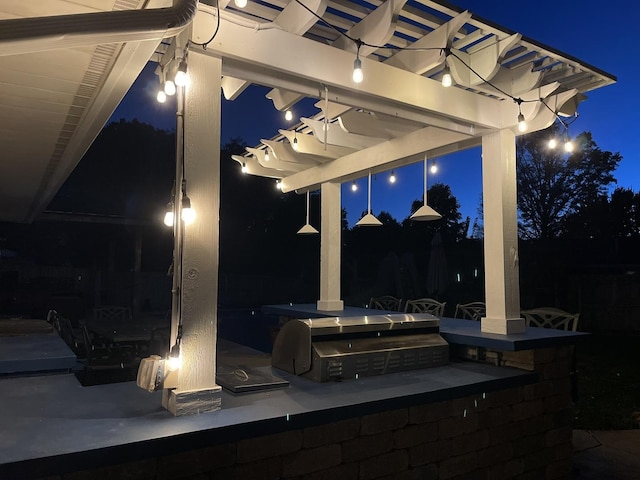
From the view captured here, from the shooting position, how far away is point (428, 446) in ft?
8.76

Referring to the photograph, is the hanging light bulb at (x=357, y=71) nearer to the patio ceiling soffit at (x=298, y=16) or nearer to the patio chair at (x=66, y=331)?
the patio ceiling soffit at (x=298, y=16)

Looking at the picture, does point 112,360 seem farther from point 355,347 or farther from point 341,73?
point 341,73

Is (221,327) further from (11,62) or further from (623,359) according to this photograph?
(11,62)

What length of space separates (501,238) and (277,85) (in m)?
2.26

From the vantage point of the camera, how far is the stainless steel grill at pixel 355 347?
2.91 meters

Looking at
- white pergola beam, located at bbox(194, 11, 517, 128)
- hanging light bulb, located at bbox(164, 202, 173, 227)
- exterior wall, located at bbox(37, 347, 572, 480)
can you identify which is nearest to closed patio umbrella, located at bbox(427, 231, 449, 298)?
exterior wall, located at bbox(37, 347, 572, 480)

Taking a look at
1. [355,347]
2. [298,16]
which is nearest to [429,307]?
[355,347]

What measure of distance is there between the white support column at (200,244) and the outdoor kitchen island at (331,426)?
168 mm

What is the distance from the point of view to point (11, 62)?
8.23 feet

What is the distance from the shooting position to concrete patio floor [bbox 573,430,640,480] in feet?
12.3

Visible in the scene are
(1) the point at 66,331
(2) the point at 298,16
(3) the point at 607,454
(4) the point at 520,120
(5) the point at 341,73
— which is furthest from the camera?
(1) the point at 66,331

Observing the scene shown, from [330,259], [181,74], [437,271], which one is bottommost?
[437,271]

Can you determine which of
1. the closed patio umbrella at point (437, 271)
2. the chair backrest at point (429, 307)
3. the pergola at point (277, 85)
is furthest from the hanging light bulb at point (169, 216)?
the closed patio umbrella at point (437, 271)

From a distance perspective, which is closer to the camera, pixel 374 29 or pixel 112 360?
pixel 374 29
